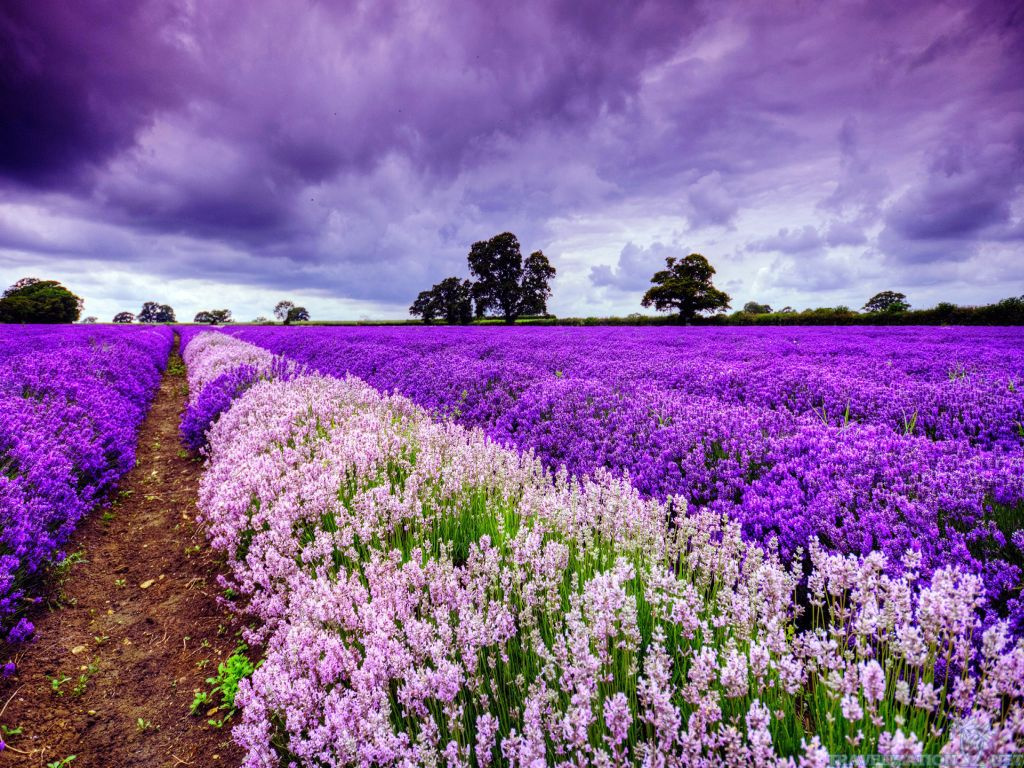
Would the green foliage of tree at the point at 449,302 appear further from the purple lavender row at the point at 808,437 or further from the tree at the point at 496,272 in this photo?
the purple lavender row at the point at 808,437

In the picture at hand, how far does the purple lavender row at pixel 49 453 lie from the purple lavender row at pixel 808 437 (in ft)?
13.0

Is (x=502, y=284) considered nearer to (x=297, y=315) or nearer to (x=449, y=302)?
(x=449, y=302)

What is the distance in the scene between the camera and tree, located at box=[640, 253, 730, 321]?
135 ft

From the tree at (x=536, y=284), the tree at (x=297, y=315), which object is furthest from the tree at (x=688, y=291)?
the tree at (x=297, y=315)

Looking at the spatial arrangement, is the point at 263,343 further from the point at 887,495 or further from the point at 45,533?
the point at 887,495

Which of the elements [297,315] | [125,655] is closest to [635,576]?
[125,655]

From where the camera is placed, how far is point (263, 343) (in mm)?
19688

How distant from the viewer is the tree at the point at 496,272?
169 feet

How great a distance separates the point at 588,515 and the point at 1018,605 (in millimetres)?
1770

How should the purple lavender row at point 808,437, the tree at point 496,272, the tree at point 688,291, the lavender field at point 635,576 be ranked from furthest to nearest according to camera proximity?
the tree at point 496,272 → the tree at point 688,291 → the purple lavender row at point 808,437 → the lavender field at point 635,576

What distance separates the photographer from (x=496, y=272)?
53.0 m

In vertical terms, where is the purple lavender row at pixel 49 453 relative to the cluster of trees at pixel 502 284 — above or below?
below

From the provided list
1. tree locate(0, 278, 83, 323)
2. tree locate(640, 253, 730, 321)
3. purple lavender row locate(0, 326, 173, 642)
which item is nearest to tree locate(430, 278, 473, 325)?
tree locate(640, 253, 730, 321)

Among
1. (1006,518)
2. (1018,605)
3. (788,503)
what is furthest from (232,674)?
(1006,518)
